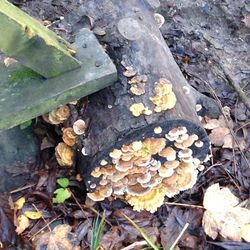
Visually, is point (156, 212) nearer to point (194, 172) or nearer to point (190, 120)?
point (194, 172)

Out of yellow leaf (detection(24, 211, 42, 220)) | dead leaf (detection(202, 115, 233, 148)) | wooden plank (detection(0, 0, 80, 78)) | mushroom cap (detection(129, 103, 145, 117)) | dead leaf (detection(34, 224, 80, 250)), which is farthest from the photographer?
dead leaf (detection(202, 115, 233, 148))

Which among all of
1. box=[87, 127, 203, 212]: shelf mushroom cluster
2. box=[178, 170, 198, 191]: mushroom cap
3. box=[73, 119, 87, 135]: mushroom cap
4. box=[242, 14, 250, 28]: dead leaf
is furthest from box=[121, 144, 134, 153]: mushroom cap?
box=[242, 14, 250, 28]: dead leaf

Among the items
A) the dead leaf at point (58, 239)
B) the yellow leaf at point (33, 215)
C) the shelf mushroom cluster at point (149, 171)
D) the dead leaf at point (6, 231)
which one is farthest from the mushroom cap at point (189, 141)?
the dead leaf at point (6, 231)

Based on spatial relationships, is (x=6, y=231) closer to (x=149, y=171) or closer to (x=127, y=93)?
(x=149, y=171)

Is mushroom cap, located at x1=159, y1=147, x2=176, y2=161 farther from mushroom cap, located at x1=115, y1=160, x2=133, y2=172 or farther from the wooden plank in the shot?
the wooden plank

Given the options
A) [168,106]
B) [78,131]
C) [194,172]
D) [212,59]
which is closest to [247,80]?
[212,59]

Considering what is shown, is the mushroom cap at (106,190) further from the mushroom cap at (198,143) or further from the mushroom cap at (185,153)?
the mushroom cap at (198,143)

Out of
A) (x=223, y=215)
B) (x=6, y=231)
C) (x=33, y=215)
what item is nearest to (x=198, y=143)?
(x=223, y=215)
